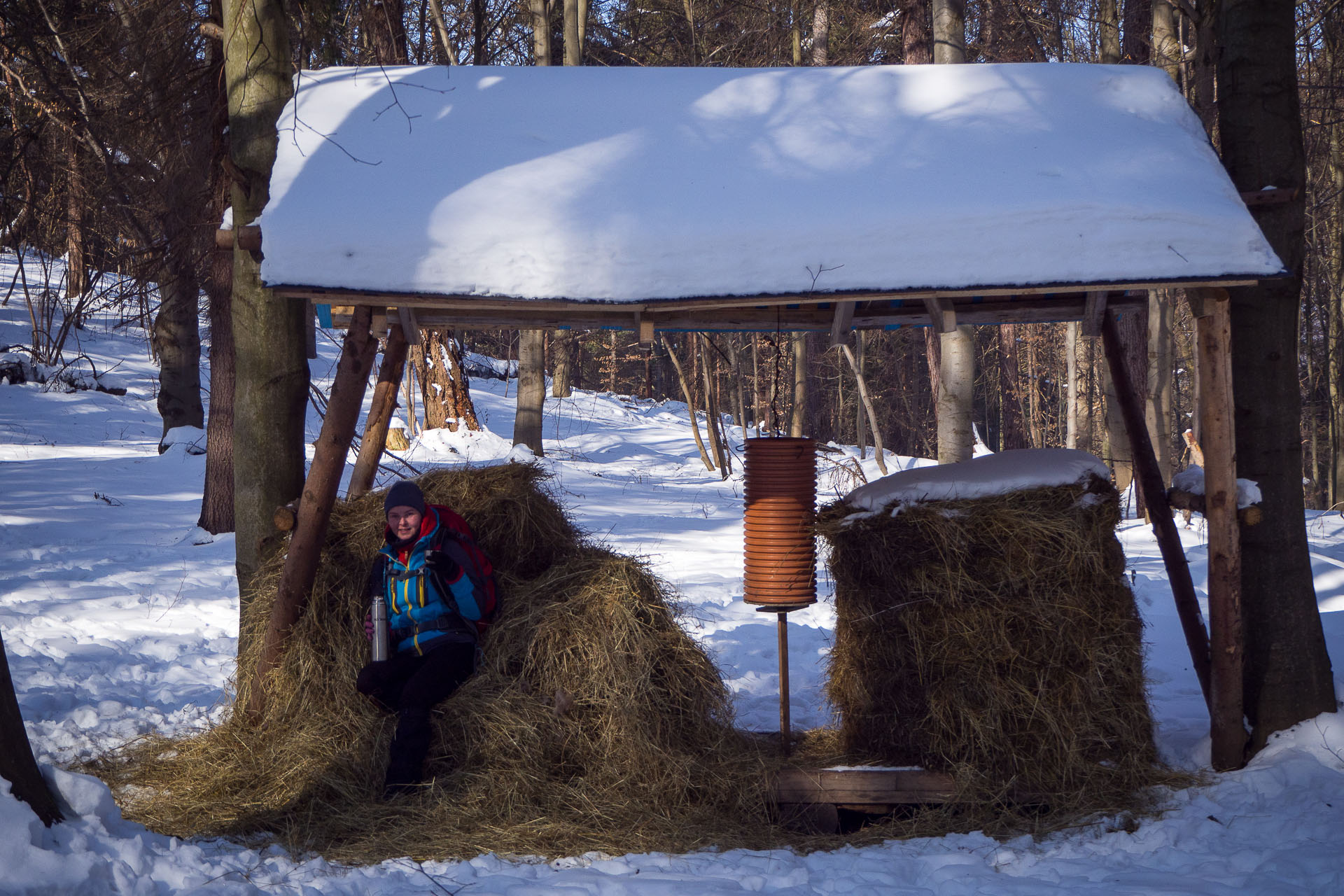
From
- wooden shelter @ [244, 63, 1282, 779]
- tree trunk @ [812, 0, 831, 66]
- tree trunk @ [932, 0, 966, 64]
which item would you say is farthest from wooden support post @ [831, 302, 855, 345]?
tree trunk @ [812, 0, 831, 66]

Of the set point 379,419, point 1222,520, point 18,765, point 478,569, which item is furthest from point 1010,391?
point 18,765

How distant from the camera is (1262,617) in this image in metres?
4.59

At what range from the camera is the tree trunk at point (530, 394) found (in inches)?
579

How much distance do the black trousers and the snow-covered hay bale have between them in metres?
1.95

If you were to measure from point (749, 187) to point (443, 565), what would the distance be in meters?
2.23

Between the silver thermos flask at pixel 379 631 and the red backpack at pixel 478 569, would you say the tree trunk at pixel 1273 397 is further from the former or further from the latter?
the silver thermos flask at pixel 379 631

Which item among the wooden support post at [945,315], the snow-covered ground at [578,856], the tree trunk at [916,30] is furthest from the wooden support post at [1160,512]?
the tree trunk at [916,30]

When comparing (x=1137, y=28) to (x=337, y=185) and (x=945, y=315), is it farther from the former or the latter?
(x=337, y=185)

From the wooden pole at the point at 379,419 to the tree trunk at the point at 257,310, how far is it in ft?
1.12

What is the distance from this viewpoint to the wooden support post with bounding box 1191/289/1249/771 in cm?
437

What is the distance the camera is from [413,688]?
4492 mm

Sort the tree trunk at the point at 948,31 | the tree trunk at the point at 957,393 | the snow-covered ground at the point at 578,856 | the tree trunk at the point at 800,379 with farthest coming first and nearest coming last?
the tree trunk at the point at 800,379, the tree trunk at the point at 948,31, the tree trunk at the point at 957,393, the snow-covered ground at the point at 578,856

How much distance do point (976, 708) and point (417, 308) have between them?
3.15 m

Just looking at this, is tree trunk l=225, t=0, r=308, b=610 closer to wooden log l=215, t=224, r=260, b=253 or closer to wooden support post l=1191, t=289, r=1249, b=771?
wooden log l=215, t=224, r=260, b=253
